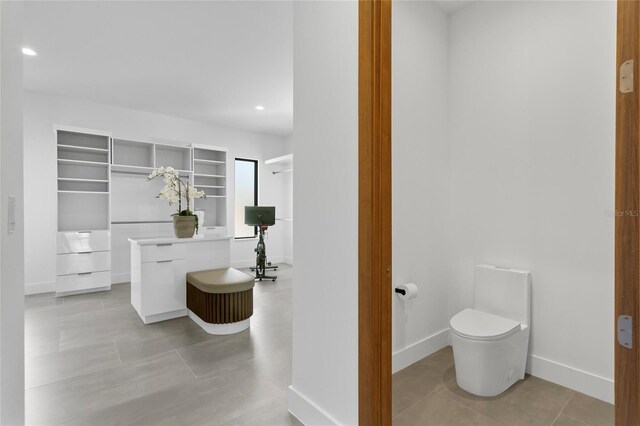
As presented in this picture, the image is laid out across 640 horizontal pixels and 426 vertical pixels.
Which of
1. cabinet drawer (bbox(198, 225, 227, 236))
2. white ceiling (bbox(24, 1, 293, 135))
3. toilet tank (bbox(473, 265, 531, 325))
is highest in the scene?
white ceiling (bbox(24, 1, 293, 135))

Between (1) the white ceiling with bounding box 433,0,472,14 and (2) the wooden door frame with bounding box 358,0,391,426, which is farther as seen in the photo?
(1) the white ceiling with bounding box 433,0,472,14

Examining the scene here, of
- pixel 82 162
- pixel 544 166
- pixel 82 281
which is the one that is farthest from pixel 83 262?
pixel 544 166

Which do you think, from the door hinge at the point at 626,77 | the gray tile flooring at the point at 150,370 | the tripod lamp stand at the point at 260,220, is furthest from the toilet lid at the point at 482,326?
the tripod lamp stand at the point at 260,220

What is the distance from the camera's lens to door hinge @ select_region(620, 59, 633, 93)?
2.03ft

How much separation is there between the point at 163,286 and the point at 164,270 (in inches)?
7.0

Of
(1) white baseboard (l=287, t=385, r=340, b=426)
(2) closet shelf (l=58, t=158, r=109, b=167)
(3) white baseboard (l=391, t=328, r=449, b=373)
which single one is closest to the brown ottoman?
(1) white baseboard (l=287, t=385, r=340, b=426)

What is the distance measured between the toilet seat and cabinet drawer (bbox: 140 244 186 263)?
288cm

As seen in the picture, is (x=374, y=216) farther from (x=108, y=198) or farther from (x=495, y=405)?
(x=108, y=198)

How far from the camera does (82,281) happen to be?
445cm

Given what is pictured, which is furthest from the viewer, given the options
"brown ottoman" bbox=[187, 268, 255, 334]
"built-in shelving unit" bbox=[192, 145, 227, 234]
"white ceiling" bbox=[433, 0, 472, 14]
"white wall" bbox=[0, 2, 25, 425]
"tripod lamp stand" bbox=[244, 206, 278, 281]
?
"built-in shelving unit" bbox=[192, 145, 227, 234]

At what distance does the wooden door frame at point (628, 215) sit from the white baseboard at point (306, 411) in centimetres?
127

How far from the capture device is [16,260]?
1.21 m

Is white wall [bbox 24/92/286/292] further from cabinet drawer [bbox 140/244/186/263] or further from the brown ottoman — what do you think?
the brown ottoman

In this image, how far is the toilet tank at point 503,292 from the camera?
1.93 m
